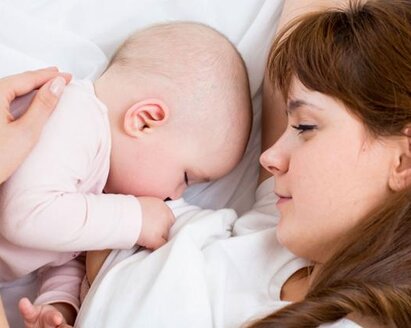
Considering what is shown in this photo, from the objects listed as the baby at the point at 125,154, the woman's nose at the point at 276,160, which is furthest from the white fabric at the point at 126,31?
the woman's nose at the point at 276,160

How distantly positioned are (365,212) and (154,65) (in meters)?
0.49

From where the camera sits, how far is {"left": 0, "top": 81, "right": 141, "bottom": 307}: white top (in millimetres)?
1175

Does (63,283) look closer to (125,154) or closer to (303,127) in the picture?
(125,154)


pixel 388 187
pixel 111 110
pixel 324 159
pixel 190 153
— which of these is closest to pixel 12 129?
pixel 111 110

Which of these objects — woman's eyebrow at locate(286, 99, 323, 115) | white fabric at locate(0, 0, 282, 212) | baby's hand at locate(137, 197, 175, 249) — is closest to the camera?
woman's eyebrow at locate(286, 99, 323, 115)

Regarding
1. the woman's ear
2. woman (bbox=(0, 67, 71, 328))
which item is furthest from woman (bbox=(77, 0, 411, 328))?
woman (bbox=(0, 67, 71, 328))

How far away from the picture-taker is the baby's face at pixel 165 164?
1335mm

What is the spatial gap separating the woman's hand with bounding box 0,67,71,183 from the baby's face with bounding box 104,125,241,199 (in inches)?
7.4

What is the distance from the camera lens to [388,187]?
1101 mm

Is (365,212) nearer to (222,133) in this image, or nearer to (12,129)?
(222,133)

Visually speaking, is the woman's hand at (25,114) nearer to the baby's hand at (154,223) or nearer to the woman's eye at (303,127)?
the baby's hand at (154,223)

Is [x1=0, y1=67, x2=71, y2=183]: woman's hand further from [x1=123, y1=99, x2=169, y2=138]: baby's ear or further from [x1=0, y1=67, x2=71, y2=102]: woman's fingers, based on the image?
[x1=123, y1=99, x2=169, y2=138]: baby's ear

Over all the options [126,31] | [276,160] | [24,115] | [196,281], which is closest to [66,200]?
[24,115]

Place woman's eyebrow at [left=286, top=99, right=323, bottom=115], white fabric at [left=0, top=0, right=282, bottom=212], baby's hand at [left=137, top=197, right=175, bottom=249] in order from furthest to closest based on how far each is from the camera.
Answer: white fabric at [left=0, top=0, right=282, bottom=212], baby's hand at [left=137, top=197, right=175, bottom=249], woman's eyebrow at [left=286, top=99, right=323, bottom=115]
